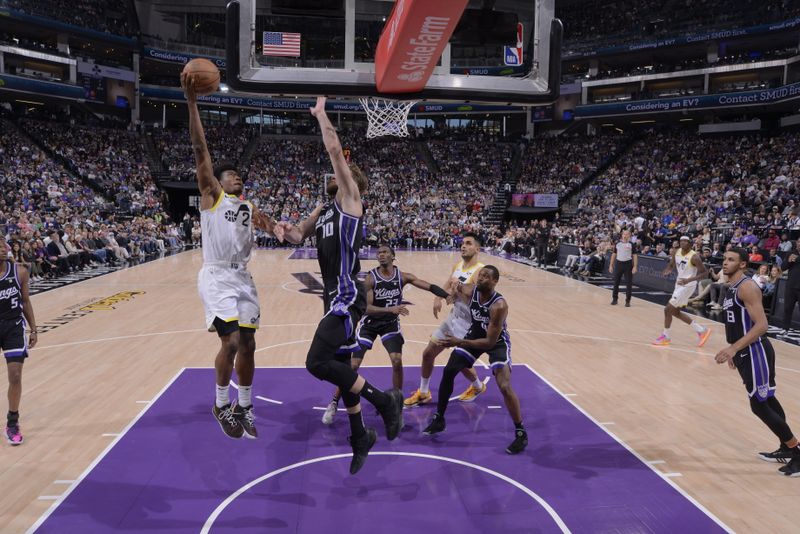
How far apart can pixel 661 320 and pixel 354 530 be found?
9.76 meters

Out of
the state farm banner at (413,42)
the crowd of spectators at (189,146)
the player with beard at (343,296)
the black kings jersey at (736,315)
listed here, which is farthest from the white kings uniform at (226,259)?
the crowd of spectators at (189,146)

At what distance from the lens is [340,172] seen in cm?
391

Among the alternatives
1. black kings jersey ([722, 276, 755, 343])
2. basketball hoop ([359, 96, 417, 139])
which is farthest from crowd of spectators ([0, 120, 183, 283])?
black kings jersey ([722, 276, 755, 343])

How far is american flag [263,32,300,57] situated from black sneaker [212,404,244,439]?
4292 millimetres

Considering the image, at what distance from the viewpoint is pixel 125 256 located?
832 inches

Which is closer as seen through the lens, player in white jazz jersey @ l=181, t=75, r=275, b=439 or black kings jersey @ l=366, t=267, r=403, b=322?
player in white jazz jersey @ l=181, t=75, r=275, b=439

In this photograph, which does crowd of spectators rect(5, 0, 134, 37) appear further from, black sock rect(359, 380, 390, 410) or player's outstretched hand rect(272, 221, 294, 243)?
black sock rect(359, 380, 390, 410)

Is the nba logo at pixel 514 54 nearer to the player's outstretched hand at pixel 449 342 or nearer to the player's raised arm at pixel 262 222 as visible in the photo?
the player's outstretched hand at pixel 449 342

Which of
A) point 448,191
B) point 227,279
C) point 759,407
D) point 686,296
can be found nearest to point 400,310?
point 227,279

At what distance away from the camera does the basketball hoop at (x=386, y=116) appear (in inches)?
338

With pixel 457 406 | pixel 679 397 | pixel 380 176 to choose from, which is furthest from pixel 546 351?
pixel 380 176

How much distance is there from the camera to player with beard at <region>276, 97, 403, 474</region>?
13.3 feet

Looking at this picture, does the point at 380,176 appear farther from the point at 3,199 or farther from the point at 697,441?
the point at 697,441

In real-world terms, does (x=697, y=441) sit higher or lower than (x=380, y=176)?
lower
